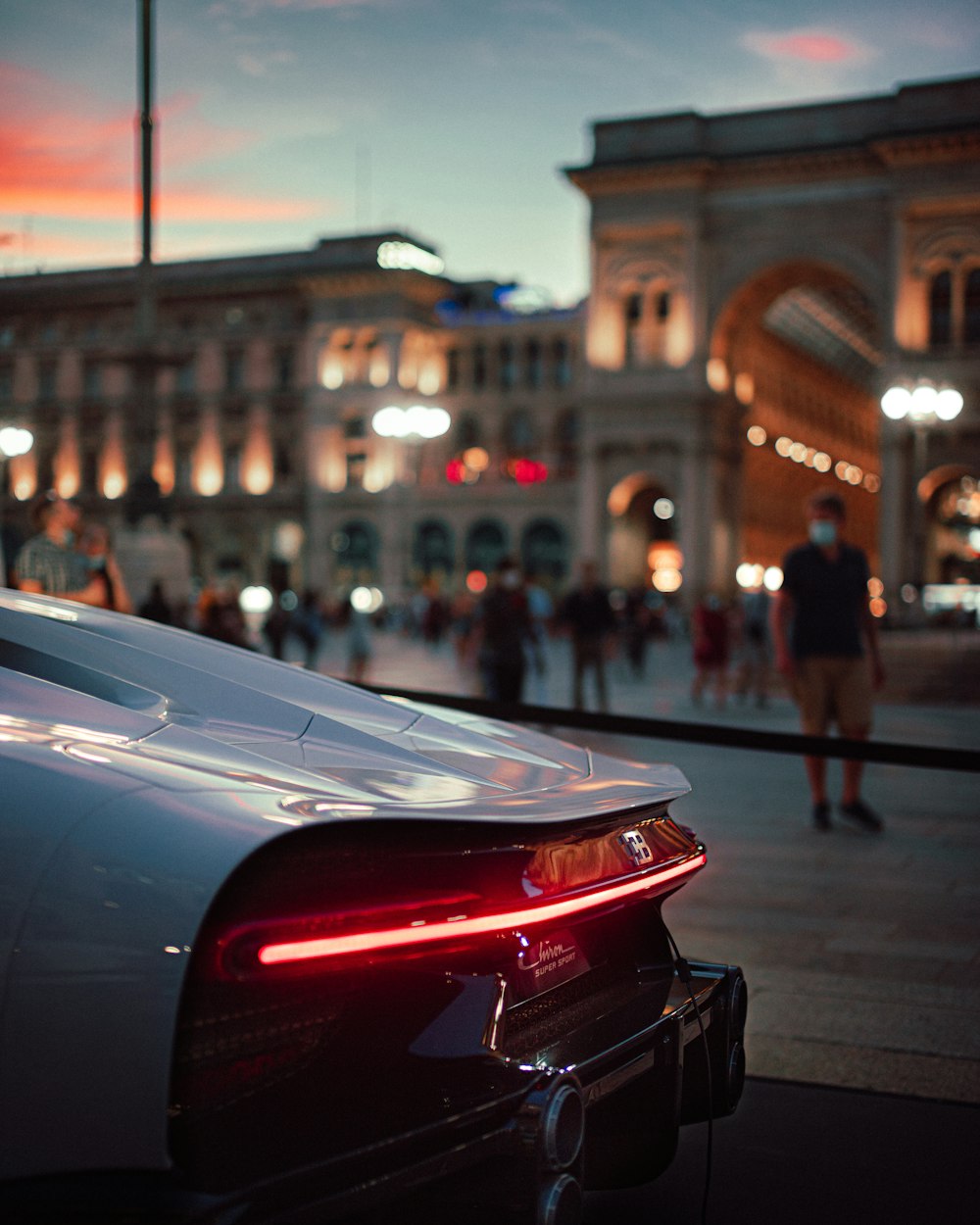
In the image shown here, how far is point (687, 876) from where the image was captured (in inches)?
113

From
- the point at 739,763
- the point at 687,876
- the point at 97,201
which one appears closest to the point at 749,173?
the point at 739,763

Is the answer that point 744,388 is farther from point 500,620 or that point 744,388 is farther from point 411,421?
point 500,620

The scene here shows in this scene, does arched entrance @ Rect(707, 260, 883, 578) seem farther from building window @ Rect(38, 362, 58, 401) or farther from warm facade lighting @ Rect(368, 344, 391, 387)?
building window @ Rect(38, 362, 58, 401)

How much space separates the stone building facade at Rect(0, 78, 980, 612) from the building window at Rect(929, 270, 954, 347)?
9cm

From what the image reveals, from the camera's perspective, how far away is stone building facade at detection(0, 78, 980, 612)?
175 feet

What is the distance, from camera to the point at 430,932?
2201 mm

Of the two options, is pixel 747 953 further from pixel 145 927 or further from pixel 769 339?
pixel 769 339

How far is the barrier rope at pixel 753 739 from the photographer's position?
13.8ft

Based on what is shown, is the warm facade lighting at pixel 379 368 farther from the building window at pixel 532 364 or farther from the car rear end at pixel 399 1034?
the car rear end at pixel 399 1034

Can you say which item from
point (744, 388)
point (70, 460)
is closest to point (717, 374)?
point (744, 388)

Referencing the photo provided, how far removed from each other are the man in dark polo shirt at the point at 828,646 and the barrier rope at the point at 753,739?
463 cm

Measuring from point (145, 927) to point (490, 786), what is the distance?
2.42 feet

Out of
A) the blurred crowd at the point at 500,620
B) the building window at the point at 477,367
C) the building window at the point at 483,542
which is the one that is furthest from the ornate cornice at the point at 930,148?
the building window at the point at 477,367

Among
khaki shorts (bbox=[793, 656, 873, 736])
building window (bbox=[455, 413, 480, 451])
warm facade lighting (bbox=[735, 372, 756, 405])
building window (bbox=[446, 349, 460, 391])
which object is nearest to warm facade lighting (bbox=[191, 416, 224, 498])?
building window (bbox=[446, 349, 460, 391])
